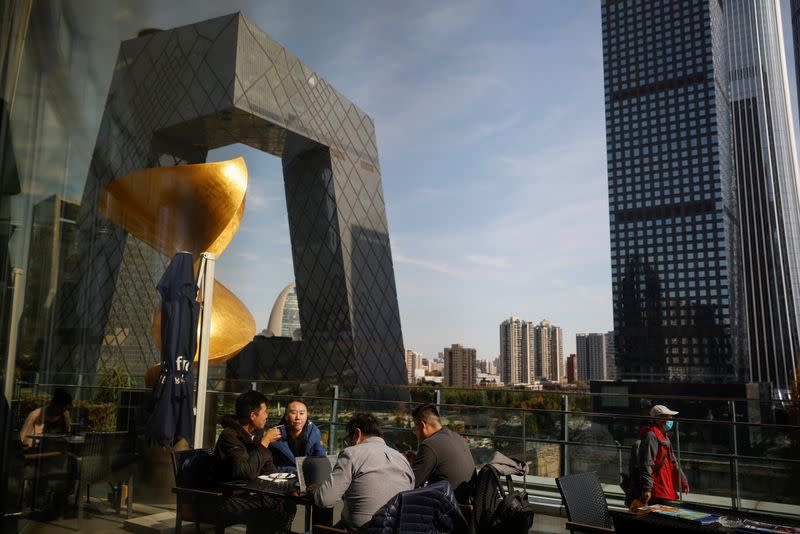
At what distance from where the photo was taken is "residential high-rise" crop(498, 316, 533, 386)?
398 ft

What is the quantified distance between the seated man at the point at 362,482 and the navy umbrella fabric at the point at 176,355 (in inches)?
79.0

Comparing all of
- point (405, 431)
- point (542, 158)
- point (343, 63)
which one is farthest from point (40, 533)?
point (542, 158)

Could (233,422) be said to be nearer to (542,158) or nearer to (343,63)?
(343,63)

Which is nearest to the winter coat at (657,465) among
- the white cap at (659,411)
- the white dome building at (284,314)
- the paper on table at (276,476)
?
the white cap at (659,411)

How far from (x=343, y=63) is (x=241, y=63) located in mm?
13196

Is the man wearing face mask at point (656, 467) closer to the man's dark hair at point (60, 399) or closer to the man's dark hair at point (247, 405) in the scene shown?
the man's dark hair at point (247, 405)

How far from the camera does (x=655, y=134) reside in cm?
8394

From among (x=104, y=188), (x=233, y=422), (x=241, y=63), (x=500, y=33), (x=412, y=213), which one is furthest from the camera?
(x=412, y=213)

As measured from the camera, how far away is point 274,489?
338 centimetres

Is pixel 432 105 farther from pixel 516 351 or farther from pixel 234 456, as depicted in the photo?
pixel 516 351

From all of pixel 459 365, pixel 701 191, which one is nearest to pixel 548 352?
pixel 459 365

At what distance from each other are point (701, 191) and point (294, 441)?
284 ft

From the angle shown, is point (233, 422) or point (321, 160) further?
point (321, 160)

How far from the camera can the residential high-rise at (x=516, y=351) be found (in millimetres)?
121188
